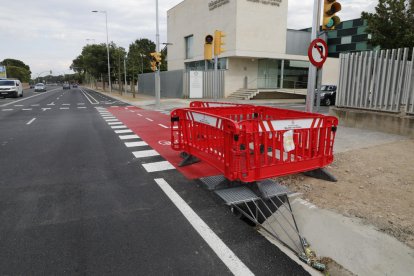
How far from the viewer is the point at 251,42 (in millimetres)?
31156

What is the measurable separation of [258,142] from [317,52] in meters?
2.72

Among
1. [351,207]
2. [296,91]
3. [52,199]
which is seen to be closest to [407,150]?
[351,207]

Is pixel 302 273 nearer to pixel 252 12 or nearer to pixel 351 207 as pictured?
pixel 351 207

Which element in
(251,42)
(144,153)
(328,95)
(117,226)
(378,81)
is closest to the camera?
(117,226)

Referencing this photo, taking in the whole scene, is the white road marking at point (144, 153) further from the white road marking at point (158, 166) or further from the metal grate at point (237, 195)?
the metal grate at point (237, 195)

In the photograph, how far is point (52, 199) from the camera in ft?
15.8

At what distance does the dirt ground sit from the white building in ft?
83.8

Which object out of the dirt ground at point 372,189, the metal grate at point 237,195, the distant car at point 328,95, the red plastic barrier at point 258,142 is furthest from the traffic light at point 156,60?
the metal grate at point 237,195

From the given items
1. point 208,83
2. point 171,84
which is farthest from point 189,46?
point 208,83

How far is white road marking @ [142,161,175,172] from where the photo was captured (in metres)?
6.44

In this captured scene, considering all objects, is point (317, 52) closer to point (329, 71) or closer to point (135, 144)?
point (135, 144)

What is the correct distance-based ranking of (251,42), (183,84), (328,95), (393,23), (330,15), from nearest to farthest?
1. (330,15)
2. (393,23)
3. (328,95)
4. (251,42)
5. (183,84)

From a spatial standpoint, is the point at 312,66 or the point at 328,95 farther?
the point at 328,95

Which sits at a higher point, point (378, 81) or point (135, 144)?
point (378, 81)
